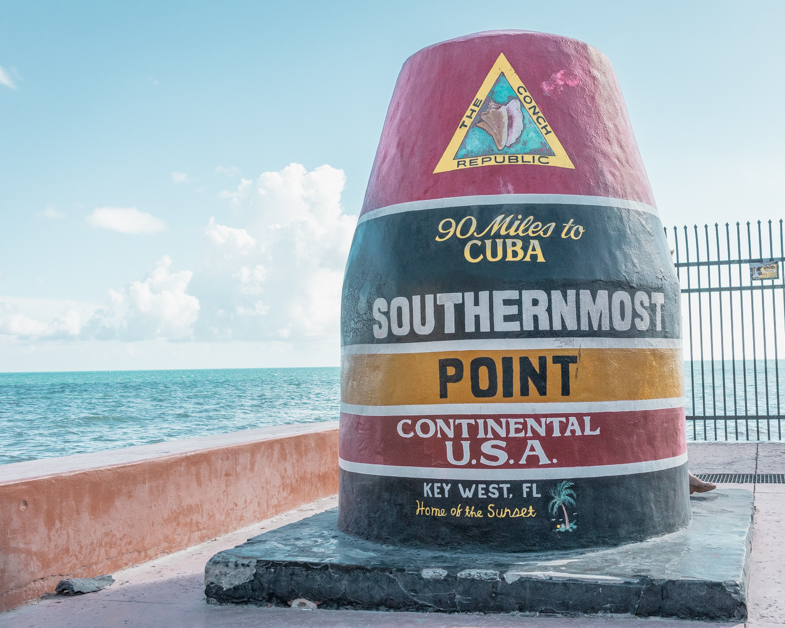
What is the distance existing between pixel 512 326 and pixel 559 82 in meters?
1.69

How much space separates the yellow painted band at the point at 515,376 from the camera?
4207 millimetres

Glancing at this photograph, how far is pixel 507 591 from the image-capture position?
376cm

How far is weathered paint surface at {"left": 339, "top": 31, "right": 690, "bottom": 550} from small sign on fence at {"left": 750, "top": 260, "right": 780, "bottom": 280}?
7.23 metres

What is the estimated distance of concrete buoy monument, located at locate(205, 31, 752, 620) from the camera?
407cm

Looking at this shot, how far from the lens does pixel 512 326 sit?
424cm

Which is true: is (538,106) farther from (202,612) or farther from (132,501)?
(132,501)

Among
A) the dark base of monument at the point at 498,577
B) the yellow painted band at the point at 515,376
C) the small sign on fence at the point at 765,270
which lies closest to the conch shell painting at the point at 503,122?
the yellow painted band at the point at 515,376

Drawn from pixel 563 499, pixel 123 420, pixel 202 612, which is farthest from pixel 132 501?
pixel 123 420

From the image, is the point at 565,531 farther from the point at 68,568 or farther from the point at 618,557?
the point at 68,568

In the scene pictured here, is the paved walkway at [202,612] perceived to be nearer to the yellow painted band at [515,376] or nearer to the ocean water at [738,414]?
the yellow painted band at [515,376]

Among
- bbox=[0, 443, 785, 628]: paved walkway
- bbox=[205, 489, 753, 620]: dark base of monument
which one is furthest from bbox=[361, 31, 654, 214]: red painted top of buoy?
bbox=[0, 443, 785, 628]: paved walkway

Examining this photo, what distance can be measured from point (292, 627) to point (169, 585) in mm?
1141

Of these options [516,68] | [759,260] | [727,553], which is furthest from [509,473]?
[759,260]

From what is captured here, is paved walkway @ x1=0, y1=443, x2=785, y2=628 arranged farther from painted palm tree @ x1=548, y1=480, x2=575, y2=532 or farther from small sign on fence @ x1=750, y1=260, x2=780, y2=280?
small sign on fence @ x1=750, y1=260, x2=780, y2=280
